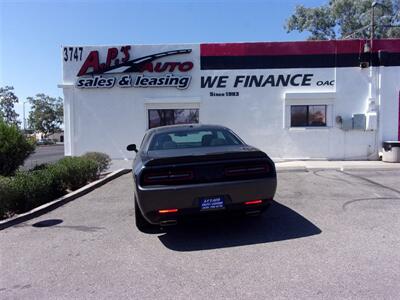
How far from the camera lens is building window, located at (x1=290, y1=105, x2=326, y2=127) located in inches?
597

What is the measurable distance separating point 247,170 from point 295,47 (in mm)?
11250

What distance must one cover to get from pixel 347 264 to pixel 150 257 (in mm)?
2280

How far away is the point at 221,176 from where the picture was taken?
16.4 feet

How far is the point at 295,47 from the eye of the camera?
15.0 metres

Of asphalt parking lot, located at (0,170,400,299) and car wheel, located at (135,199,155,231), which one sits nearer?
asphalt parking lot, located at (0,170,400,299)

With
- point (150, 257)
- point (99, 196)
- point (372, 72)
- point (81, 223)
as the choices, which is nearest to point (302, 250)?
point (150, 257)

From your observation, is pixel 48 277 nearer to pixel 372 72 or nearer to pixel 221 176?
pixel 221 176

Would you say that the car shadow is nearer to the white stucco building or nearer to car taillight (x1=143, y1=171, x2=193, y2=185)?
car taillight (x1=143, y1=171, x2=193, y2=185)

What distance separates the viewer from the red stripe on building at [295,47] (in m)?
14.9

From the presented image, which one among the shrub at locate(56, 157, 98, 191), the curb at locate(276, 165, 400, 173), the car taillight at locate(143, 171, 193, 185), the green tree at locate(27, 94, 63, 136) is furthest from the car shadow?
the green tree at locate(27, 94, 63, 136)

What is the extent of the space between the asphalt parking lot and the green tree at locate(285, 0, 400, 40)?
3292 centimetres

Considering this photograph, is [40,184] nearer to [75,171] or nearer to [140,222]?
[75,171]

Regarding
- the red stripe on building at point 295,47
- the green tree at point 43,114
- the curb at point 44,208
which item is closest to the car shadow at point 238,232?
the curb at point 44,208

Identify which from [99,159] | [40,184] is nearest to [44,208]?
[40,184]
